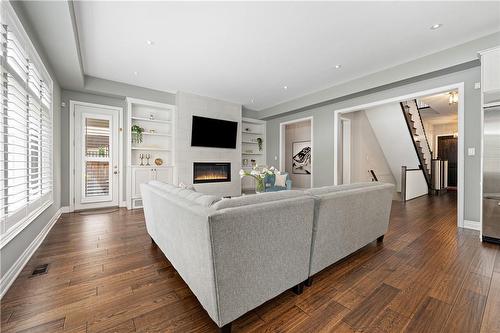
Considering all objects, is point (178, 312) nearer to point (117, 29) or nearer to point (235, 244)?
point (235, 244)

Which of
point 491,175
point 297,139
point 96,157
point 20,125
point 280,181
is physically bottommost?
point 280,181

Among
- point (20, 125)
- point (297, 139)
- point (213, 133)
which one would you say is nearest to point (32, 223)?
point (20, 125)

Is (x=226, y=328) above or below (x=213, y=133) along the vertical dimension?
below

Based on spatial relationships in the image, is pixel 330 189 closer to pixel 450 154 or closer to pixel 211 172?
pixel 211 172

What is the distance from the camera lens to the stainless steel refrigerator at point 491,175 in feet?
8.48

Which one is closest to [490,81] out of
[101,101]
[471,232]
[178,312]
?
[471,232]

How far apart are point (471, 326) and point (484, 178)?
2284mm

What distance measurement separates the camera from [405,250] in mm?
2402

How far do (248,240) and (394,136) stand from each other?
19.8 ft

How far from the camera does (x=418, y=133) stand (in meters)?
5.87

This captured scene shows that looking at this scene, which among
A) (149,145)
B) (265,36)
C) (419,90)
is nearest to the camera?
(265,36)

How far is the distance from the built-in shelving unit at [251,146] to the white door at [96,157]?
11.5 feet

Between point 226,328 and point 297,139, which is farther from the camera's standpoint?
point 297,139

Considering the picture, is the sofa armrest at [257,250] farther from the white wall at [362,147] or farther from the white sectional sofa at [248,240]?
the white wall at [362,147]
